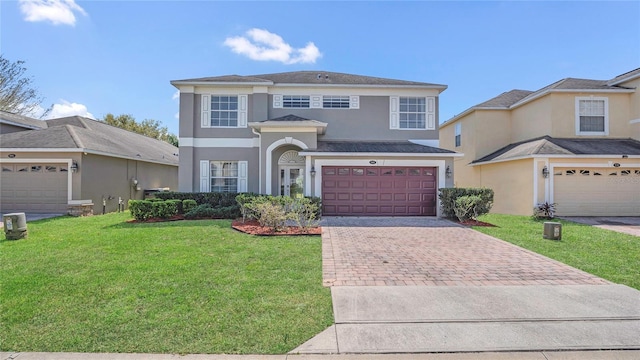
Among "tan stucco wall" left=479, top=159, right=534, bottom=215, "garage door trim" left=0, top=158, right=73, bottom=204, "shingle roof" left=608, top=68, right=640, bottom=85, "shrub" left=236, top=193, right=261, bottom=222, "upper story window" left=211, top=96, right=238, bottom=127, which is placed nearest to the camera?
"shrub" left=236, top=193, right=261, bottom=222

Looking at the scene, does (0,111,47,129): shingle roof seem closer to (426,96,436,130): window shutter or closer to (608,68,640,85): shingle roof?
(426,96,436,130): window shutter

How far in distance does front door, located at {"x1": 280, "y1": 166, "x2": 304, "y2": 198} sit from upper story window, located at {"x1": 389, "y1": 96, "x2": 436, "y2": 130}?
539 cm

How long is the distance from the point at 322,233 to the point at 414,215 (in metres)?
5.69

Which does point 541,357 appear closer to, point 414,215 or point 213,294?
point 213,294

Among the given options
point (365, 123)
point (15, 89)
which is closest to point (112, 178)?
point (365, 123)

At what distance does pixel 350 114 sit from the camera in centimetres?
1545

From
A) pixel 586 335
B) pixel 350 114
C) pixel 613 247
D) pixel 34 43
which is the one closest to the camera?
pixel 586 335

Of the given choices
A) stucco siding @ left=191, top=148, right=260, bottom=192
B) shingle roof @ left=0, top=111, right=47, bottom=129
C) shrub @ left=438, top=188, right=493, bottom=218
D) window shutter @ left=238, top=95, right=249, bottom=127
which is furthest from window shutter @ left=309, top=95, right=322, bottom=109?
shingle roof @ left=0, top=111, right=47, bottom=129

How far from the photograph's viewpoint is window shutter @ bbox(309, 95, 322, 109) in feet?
50.4

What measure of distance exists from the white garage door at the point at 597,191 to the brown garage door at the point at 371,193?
6114 millimetres

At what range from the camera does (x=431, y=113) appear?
15422 millimetres

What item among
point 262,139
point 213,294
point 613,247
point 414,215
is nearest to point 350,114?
point 262,139

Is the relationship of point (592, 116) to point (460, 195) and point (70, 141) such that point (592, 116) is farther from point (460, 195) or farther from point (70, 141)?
point (70, 141)

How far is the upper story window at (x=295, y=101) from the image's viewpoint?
15.3 metres
